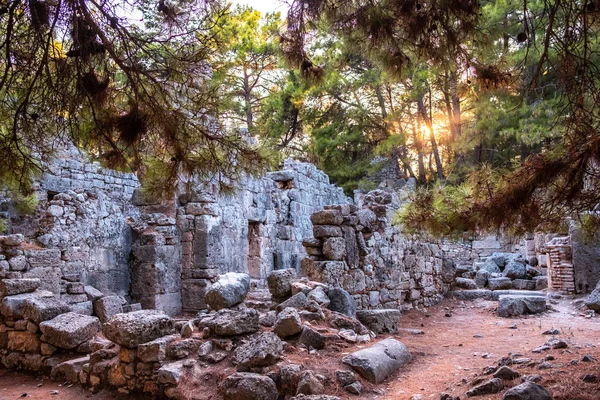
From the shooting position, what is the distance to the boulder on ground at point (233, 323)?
5.27 m

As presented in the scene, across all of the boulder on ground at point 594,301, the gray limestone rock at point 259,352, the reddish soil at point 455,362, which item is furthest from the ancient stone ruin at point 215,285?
the boulder on ground at point 594,301

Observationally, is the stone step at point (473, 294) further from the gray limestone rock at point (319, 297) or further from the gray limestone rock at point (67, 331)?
the gray limestone rock at point (67, 331)

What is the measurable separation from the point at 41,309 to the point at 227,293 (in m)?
2.10

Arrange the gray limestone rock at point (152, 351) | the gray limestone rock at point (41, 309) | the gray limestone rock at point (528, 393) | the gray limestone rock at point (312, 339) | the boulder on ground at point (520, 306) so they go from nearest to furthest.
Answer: the gray limestone rock at point (528, 393) < the gray limestone rock at point (152, 351) < the gray limestone rock at point (312, 339) < the gray limestone rock at point (41, 309) < the boulder on ground at point (520, 306)

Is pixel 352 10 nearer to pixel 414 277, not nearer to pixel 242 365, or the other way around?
pixel 242 365

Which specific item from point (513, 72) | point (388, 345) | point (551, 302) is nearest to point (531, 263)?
point (551, 302)

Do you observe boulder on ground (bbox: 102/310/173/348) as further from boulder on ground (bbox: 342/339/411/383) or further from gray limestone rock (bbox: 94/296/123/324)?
gray limestone rock (bbox: 94/296/123/324)

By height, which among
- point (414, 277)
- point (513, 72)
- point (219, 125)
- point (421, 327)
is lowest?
point (421, 327)

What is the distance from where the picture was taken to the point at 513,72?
14.9 ft

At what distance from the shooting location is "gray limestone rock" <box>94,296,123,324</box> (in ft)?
25.9

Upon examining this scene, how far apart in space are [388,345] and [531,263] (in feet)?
43.8

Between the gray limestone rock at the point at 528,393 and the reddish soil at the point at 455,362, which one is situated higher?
the gray limestone rock at the point at 528,393

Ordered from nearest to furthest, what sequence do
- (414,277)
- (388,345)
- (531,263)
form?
(388,345) → (414,277) → (531,263)

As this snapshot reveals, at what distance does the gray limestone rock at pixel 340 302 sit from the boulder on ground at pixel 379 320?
149mm
